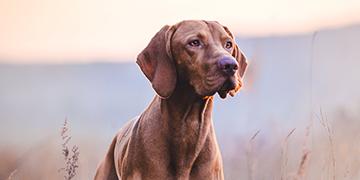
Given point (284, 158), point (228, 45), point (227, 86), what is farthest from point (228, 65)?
point (284, 158)

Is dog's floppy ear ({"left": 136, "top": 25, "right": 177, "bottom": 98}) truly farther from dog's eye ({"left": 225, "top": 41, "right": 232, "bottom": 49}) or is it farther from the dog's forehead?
dog's eye ({"left": 225, "top": 41, "right": 232, "bottom": 49})

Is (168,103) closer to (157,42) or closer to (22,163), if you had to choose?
(157,42)

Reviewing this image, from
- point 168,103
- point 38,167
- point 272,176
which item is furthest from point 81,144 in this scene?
point 168,103

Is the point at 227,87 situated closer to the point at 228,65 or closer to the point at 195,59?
the point at 228,65

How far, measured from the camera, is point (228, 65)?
228 inches

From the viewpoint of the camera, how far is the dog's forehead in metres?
6.15

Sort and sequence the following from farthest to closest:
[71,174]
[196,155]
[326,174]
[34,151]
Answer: [34,151], [326,174], [71,174], [196,155]

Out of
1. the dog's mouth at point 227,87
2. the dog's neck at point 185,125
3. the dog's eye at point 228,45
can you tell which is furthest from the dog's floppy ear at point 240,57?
the dog's mouth at point 227,87

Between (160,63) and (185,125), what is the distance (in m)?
0.36

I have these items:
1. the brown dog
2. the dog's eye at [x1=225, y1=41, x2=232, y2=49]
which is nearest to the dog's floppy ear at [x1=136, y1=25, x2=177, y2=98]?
the brown dog

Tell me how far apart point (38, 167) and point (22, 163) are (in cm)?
13

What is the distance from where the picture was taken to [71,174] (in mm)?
7008

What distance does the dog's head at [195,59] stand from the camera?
585cm

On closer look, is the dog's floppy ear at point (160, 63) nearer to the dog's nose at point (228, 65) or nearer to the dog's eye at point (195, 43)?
the dog's eye at point (195, 43)
